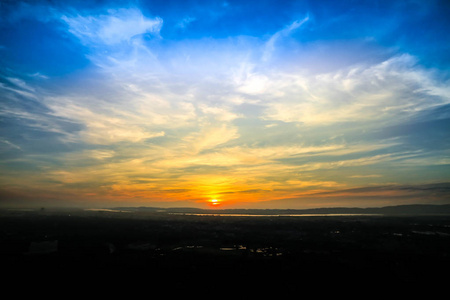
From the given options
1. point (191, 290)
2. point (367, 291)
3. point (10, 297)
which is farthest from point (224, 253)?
point (10, 297)

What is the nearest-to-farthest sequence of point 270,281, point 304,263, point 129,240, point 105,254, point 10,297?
1. point 10,297
2. point 270,281
3. point 304,263
4. point 105,254
5. point 129,240

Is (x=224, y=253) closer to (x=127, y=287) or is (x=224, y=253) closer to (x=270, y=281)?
(x=270, y=281)

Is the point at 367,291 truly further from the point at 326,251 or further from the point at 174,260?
the point at 174,260

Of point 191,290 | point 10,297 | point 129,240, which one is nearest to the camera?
point 10,297

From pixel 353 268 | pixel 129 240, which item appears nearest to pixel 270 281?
pixel 353 268

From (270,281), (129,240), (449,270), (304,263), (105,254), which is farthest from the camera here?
(129,240)

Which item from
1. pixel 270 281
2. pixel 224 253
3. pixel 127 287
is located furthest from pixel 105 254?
pixel 270 281

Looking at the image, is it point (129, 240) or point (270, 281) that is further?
point (129, 240)

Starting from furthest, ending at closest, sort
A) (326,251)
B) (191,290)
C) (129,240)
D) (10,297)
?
1. (129,240)
2. (326,251)
3. (191,290)
4. (10,297)

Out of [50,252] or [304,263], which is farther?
[50,252]
